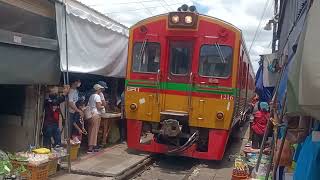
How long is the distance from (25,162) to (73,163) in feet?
6.52

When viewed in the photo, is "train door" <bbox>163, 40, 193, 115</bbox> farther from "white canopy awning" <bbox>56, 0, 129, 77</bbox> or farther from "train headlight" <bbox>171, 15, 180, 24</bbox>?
"white canopy awning" <bbox>56, 0, 129, 77</bbox>

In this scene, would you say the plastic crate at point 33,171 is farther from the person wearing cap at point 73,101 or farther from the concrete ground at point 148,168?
the person wearing cap at point 73,101

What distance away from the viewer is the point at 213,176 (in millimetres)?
9156

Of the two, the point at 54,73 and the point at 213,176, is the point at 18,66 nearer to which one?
the point at 54,73

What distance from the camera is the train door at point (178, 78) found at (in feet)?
32.3

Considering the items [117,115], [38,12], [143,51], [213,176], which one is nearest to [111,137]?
[117,115]

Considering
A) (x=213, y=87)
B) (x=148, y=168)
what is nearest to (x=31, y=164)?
(x=148, y=168)

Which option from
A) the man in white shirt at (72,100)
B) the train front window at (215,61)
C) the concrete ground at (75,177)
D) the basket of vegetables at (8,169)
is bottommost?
the concrete ground at (75,177)

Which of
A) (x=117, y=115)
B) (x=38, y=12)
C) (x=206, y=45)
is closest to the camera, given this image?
(x=38, y=12)

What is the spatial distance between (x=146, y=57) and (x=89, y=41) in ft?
4.42

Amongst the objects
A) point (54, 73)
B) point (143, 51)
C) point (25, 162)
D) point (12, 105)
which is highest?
point (143, 51)

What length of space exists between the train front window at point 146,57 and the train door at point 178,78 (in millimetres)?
321

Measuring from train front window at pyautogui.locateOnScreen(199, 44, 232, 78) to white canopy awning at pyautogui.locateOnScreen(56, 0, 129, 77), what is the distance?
254cm

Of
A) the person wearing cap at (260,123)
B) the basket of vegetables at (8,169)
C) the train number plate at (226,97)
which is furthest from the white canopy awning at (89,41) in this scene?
the person wearing cap at (260,123)
